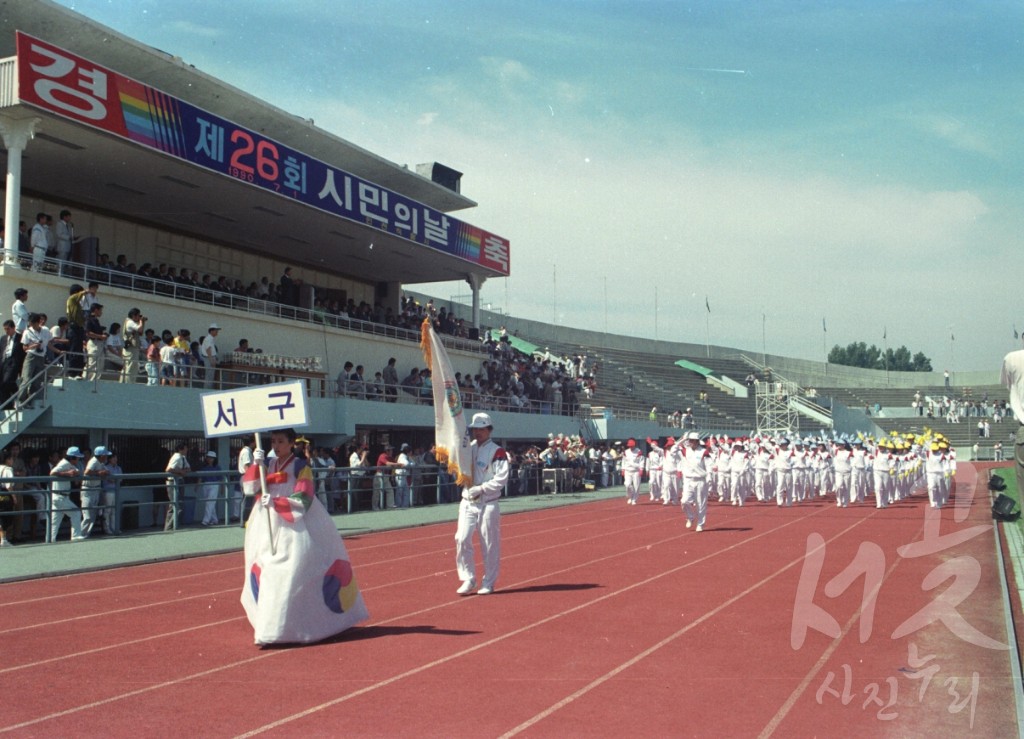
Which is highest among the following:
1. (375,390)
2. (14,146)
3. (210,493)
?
(14,146)

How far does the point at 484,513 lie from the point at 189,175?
16.4 metres

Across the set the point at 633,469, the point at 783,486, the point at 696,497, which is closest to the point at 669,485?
the point at 633,469

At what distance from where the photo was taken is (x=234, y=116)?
27.4 metres

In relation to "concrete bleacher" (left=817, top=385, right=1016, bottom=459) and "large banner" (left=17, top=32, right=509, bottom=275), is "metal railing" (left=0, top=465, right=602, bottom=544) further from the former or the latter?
"concrete bleacher" (left=817, top=385, right=1016, bottom=459)

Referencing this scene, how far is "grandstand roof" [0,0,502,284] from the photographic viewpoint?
21.5 metres

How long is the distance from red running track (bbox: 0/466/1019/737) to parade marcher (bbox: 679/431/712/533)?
4447mm

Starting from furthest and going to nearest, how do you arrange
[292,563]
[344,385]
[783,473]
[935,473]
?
1. [783,473]
2. [344,385]
3. [935,473]
4. [292,563]

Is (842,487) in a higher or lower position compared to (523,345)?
lower

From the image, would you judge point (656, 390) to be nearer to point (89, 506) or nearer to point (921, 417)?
point (921, 417)

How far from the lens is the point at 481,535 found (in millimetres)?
10984

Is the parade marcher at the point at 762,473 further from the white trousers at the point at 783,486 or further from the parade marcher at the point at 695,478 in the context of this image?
the parade marcher at the point at 695,478

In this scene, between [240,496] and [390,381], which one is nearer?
[240,496]

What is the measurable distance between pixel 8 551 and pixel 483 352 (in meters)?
24.5

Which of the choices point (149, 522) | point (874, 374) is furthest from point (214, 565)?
point (874, 374)
